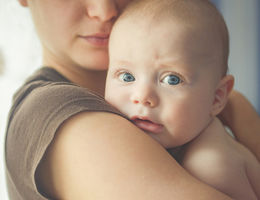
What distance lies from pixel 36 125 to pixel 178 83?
31 cm

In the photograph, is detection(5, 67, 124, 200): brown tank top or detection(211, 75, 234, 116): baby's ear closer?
detection(5, 67, 124, 200): brown tank top

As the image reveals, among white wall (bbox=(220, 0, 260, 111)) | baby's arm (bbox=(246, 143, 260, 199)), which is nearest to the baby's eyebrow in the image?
baby's arm (bbox=(246, 143, 260, 199))

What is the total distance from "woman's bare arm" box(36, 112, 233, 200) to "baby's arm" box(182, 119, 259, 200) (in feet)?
0.27

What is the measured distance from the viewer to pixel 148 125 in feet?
2.63

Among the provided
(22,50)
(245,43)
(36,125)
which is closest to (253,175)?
(36,125)

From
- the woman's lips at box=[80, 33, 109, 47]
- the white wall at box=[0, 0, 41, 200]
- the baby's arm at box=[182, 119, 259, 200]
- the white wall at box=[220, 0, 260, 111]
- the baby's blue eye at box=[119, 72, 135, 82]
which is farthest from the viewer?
the white wall at box=[220, 0, 260, 111]

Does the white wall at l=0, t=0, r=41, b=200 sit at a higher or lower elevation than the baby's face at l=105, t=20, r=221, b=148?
lower

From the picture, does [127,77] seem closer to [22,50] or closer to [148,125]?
[148,125]

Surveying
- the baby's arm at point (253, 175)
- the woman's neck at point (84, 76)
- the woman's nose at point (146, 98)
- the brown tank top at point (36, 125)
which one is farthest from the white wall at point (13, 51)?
the baby's arm at point (253, 175)

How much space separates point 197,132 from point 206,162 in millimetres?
104

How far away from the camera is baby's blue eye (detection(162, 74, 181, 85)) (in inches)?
31.7

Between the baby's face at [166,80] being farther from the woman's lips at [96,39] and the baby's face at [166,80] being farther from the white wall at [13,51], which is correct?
the white wall at [13,51]

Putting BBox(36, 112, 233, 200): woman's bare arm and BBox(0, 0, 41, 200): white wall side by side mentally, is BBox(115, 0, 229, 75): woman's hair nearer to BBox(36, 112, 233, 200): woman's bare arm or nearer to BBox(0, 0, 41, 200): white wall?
BBox(36, 112, 233, 200): woman's bare arm

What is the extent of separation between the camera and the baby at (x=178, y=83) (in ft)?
2.57
